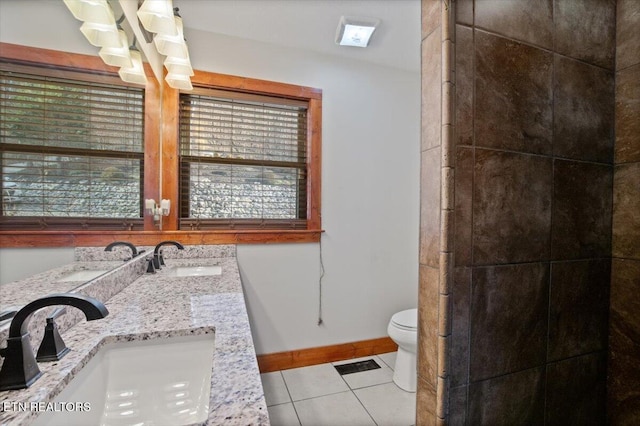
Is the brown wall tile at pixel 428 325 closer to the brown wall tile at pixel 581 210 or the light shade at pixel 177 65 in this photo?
the brown wall tile at pixel 581 210

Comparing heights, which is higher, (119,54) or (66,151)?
(119,54)

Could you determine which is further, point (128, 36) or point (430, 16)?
point (128, 36)

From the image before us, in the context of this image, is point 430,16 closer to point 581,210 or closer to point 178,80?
point 581,210

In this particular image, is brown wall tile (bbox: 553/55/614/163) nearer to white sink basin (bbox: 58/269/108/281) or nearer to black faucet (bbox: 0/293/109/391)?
black faucet (bbox: 0/293/109/391)

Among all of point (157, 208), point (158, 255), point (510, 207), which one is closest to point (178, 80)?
point (157, 208)

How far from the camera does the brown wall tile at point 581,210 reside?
0.80 metres

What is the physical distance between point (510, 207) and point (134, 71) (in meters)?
1.78

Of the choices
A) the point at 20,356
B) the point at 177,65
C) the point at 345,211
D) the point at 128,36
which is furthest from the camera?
the point at 345,211

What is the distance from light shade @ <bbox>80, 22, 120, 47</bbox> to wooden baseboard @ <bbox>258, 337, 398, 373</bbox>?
208cm

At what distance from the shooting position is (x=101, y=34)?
1.13m

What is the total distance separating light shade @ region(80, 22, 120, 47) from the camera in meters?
1.10

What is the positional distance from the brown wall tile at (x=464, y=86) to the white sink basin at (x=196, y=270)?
1.42m

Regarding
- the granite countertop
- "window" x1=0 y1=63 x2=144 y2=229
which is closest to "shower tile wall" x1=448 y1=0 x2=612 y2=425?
the granite countertop

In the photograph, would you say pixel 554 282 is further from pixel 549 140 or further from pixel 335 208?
pixel 335 208
